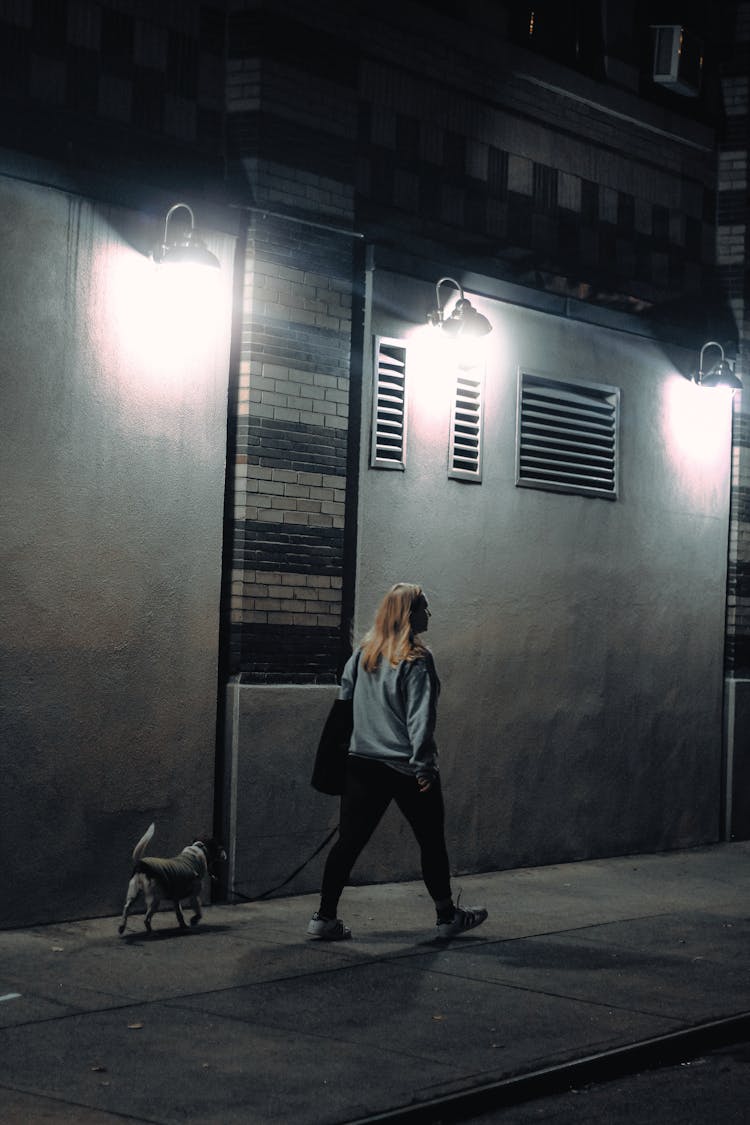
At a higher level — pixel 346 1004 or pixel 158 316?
pixel 158 316

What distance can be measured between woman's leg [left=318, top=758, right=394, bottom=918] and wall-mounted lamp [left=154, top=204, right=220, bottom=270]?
3081mm

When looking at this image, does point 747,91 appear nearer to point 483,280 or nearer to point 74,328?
point 483,280

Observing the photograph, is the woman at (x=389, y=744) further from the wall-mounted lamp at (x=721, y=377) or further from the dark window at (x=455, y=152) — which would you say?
the wall-mounted lamp at (x=721, y=377)

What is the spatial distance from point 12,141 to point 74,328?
110 cm

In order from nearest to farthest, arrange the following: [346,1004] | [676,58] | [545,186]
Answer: [346,1004] < [545,186] < [676,58]

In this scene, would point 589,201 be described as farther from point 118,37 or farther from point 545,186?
point 118,37

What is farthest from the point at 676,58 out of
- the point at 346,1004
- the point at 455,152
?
the point at 346,1004

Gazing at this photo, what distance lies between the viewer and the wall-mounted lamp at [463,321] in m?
11.3

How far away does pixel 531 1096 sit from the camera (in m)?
6.43

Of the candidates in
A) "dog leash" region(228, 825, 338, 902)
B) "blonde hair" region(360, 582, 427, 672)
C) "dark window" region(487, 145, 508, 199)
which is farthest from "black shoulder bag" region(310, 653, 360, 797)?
"dark window" region(487, 145, 508, 199)

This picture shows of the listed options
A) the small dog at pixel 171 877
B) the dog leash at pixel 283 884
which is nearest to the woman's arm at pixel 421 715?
the small dog at pixel 171 877

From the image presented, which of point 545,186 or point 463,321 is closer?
point 463,321

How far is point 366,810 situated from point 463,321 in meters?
3.89

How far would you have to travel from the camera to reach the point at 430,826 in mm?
9109
